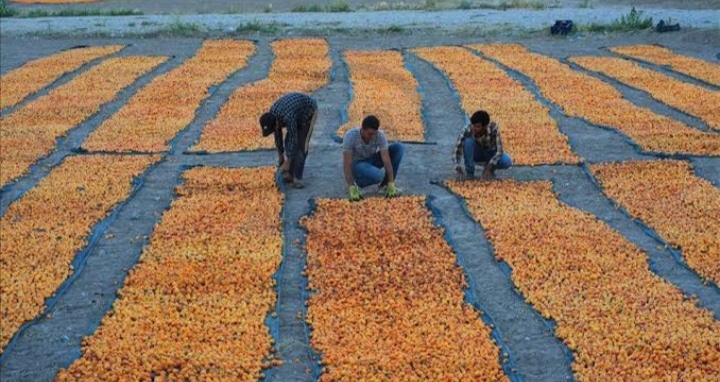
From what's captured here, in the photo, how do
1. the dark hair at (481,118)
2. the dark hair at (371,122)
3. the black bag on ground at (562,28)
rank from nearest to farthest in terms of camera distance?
1. the dark hair at (371,122)
2. the dark hair at (481,118)
3. the black bag on ground at (562,28)

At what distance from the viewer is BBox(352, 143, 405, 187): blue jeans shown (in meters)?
9.48

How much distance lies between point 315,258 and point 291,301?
0.84 meters

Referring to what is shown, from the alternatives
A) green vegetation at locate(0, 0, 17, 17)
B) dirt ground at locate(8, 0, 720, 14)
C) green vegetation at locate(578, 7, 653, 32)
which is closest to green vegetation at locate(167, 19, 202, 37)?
dirt ground at locate(8, 0, 720, 14)

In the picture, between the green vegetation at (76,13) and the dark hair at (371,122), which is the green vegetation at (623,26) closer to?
the green vegetation at (76,13)

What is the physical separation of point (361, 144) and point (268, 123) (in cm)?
104

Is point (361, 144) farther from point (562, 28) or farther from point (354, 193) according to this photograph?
point (562, 28)

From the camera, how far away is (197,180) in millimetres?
10352

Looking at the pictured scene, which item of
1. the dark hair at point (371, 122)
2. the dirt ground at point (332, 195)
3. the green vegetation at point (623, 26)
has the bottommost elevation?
the dirt ground at point (332, 195)

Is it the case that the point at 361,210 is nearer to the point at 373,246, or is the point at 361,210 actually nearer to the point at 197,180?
the point at 373,246

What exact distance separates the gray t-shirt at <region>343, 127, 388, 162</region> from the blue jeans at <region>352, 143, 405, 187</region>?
0.21ft

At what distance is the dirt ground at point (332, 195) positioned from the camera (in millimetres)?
6238

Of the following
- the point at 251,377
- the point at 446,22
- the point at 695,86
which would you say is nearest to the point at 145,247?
the point at 251,377

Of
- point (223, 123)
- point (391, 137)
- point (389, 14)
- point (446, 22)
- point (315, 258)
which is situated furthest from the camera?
point (389, 14)

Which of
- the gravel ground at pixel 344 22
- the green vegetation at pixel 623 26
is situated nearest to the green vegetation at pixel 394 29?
the gravel ground at pixel 344 22
